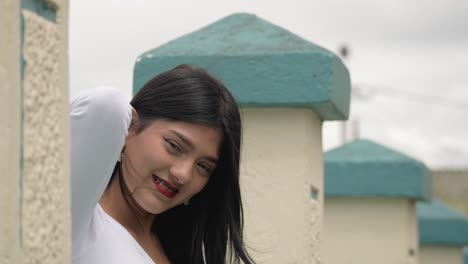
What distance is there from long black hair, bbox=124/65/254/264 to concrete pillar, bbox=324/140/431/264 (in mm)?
3093

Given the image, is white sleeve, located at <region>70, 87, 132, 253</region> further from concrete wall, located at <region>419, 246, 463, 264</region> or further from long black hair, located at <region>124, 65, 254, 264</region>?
concrete wall, located at <region>419, 246, 463, 264</region>

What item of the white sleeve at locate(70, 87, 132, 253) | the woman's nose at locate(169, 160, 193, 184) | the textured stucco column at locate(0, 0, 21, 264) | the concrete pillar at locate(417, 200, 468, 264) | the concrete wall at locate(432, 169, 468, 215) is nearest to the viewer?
the textured stucco column at locate(0, 0, 21, 264)

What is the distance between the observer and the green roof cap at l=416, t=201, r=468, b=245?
9.08 meters

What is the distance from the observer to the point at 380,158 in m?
6.20

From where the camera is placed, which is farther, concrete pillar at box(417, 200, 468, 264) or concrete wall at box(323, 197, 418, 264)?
concrete pillar at box(417, 200, 468, 264)

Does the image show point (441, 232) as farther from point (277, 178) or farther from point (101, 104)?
point (101, 104)

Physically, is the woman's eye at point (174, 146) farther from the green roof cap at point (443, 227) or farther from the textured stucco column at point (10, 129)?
→ the green roof cap at point (443, 227)

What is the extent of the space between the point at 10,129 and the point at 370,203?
4.88 meters

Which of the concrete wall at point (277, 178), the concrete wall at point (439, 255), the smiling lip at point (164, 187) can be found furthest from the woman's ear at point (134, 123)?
the concrete wall at point (439, 255)

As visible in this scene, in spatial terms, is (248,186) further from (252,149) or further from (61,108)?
(61,108)

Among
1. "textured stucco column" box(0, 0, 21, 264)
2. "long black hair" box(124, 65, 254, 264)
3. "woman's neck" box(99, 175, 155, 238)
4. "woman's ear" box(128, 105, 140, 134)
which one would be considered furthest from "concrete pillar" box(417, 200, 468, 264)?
"textured stucco column" box(0, 0, 21, 264)

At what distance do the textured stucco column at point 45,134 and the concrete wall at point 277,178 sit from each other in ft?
6.80

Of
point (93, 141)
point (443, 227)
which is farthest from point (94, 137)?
point (443, 227)

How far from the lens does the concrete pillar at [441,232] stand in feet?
29.8
